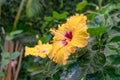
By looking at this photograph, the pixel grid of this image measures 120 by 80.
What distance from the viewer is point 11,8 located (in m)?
4.75

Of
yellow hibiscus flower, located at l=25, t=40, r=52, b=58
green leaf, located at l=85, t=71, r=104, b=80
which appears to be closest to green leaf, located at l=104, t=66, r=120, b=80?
green leaf, located at l=85, t=71, r=104, b=80

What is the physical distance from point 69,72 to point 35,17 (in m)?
3.73

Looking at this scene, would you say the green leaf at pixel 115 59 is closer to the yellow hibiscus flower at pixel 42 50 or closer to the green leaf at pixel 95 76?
the green leaf at pixel 95 76

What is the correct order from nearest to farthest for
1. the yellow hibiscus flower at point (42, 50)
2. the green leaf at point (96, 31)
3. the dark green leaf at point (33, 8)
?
the green leaf at point (96, 31) < the yellow hibiscus flower at point (42, 50) < the dark green leaf at point (33, 8)

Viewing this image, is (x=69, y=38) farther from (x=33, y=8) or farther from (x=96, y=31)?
(x=33, y=8)

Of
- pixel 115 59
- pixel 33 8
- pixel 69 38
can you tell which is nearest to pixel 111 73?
pixel 115 59

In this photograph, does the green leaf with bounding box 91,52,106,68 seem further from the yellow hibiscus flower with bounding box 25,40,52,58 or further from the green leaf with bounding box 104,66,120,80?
the yellow hibiscus flower with bounding box 25,40,52,58

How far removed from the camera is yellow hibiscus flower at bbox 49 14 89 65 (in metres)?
1.02

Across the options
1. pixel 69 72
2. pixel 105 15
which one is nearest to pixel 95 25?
pixel 105 15

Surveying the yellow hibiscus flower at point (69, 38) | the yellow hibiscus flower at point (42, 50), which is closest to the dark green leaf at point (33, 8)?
the yellow hibiscus flower at point (42, 50)

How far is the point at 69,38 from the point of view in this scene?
1.09m

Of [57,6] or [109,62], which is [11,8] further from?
[109,62]

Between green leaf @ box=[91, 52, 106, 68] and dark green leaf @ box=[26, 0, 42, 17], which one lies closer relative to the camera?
green leaf @ box=[91, 52, 106, 68]

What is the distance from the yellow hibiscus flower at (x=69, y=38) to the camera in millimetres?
1016
